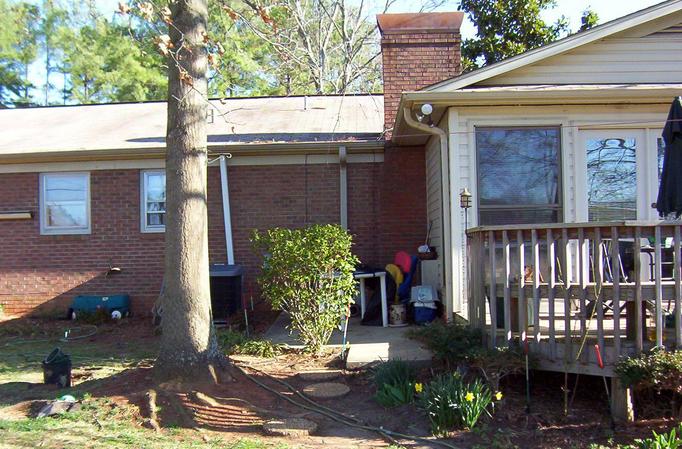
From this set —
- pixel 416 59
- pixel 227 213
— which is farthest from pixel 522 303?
pixel 227 213

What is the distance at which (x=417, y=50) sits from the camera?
33.0 ft

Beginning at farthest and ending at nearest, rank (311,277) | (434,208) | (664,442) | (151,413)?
1. (434,208)
2. (311,277)
3. (151,413)
4. (664,442)

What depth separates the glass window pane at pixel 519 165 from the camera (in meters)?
7.75

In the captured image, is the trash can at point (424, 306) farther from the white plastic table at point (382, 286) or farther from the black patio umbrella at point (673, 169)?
the black patio umbrella at point (673, 169)

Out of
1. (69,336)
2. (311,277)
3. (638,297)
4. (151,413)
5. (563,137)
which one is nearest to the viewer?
(638,297)

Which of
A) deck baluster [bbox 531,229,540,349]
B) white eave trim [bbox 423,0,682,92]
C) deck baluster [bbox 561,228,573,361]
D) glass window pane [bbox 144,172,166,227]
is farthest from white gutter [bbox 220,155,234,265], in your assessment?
deck baluster [bbox 561,228,573,361]

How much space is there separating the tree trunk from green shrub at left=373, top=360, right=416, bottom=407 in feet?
5.12

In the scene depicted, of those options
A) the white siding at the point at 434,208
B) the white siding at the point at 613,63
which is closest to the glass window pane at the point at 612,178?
the white siding at the point at 613,63

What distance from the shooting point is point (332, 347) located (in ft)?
24.9

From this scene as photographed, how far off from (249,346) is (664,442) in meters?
4.71

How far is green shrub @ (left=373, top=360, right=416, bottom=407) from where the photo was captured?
546 centimetres

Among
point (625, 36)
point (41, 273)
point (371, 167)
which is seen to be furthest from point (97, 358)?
point (625, 36)

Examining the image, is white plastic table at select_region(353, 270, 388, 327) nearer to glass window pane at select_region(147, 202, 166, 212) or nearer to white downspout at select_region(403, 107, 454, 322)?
white downspout at select_region(403, 107, 454, 322)

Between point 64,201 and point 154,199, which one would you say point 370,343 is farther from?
point 64,201
